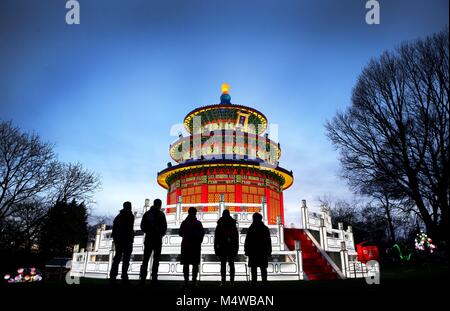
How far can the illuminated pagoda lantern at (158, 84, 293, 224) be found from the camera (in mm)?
21641

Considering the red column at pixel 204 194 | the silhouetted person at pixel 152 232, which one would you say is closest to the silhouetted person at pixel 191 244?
the silhouetted person at pixel 152 232

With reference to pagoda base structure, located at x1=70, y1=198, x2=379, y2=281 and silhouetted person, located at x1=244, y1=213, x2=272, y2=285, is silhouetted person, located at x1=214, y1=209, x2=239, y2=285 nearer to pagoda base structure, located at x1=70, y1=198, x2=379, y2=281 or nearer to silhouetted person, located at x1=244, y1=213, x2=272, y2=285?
silhouetted person, located at x1=244, y1=213, x2=272, y2=285

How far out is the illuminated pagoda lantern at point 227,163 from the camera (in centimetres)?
2164

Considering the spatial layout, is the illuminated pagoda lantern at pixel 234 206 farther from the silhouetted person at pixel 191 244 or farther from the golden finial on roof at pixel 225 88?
the silhouetted person at pixel 191 244

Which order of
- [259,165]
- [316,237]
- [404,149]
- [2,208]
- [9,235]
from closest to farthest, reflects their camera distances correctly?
1. [404,149]
2. [316,237]
3. [2,208]
4. [9,235]
5. [259,165]

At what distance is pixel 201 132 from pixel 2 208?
14810 mm

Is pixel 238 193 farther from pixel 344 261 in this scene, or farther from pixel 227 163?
pixel 344 261

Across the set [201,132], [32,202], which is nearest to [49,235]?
[32,202]

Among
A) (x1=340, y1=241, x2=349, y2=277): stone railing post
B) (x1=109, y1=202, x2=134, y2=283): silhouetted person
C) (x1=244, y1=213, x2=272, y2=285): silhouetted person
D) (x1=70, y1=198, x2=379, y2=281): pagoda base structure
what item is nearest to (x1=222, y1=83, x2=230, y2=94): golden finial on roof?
(x1=70, y1=198, x2=379, y2=281): pagoda base structure

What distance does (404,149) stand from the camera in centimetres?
1173

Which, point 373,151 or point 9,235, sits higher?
point 373,151

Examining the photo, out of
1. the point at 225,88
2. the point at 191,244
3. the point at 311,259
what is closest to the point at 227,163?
the point at 225,88
